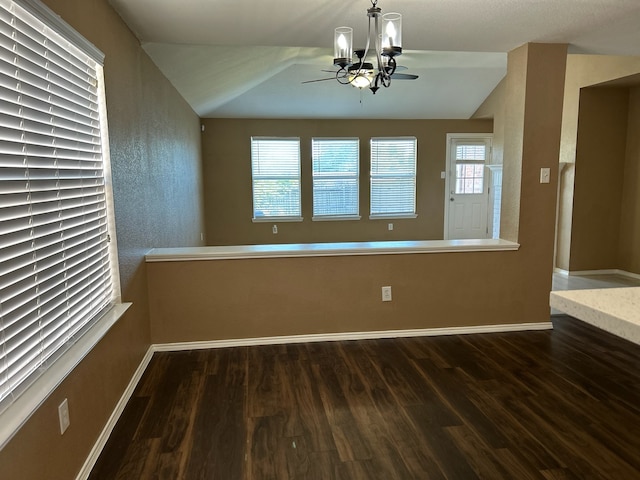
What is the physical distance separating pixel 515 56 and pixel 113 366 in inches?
141

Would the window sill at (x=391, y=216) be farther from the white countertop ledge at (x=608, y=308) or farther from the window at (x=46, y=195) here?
the white countertop ledge at (x=608, y=308)

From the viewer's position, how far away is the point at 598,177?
527cm

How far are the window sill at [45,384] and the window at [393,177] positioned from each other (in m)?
6.21

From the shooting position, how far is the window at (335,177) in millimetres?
7609

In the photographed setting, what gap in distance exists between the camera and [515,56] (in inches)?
136

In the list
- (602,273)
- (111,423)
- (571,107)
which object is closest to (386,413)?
(111,423)

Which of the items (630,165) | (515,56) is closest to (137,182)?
(515,56)

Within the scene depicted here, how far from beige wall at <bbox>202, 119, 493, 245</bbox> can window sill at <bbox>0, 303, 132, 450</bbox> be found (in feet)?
17.7

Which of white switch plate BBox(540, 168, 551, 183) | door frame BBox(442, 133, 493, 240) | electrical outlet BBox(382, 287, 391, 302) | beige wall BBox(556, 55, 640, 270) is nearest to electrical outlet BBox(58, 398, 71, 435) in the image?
electrical outlet BBox(382, 287, 391, 302)

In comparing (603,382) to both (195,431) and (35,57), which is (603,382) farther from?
(35,57)

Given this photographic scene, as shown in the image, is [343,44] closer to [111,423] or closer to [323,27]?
[323,27]

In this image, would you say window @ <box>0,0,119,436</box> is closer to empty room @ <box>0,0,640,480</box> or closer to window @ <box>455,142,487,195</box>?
empty room @ <box>0,0,640,480</box>

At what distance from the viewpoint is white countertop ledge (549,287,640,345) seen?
89 cm

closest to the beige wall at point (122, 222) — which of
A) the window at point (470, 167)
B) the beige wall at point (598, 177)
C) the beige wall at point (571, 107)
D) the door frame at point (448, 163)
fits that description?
the beige wall at point (571, 107)
